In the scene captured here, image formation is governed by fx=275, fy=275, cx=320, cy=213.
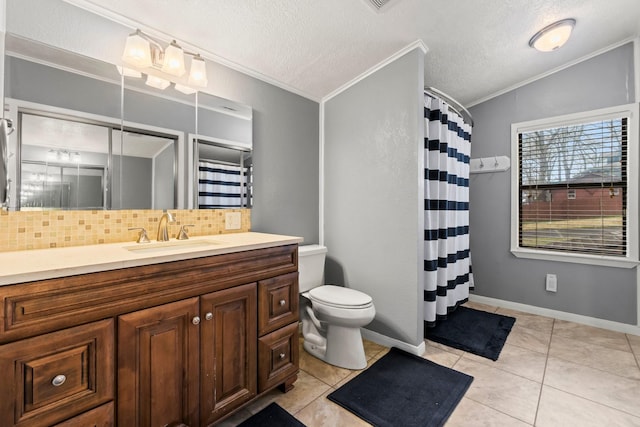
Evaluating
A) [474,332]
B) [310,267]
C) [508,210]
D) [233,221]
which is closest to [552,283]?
[508,210]

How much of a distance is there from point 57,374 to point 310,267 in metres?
1.53

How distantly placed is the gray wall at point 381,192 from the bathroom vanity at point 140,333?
36.0 inches

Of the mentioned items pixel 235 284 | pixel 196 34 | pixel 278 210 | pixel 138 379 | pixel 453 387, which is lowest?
pixel 453 387

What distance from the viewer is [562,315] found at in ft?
8.52

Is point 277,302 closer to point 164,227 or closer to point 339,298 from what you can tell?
point 339,298

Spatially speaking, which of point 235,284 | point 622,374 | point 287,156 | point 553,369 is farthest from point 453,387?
point 287,156

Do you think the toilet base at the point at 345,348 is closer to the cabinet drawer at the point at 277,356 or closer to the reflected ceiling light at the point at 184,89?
the cabinet drawer at the point at 277,356

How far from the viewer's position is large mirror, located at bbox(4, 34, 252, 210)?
4.08 ft

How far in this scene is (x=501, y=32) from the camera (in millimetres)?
1929

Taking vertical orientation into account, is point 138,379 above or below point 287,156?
below

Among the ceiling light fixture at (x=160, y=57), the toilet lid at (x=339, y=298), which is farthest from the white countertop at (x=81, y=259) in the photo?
the ceiling light fixture at (x=160, y=57)

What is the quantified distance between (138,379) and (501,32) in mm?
2857

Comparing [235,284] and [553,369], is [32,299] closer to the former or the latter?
[235,284]

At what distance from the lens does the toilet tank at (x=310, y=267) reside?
6.89 ft
